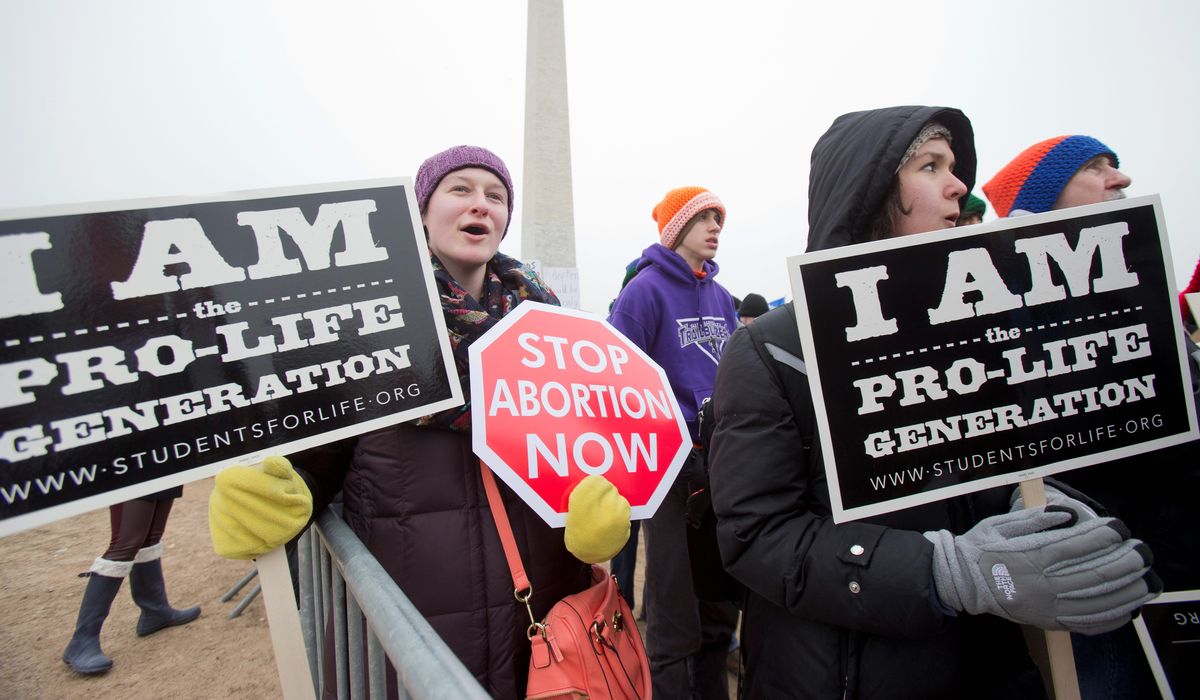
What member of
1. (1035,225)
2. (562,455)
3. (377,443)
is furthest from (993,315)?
(377,443)

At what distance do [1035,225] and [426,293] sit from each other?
1.26 m

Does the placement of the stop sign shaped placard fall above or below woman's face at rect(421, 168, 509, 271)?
below

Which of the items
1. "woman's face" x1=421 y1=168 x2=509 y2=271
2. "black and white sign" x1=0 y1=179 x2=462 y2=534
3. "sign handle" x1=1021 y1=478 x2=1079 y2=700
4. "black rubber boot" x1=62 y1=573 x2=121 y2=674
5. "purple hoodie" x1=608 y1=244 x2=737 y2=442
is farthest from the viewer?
"black rubber boot" x1=62 y1=573 x2=121 y2=674

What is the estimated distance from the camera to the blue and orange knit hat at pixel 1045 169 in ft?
5.21

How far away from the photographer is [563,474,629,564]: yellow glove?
1108 millimetres

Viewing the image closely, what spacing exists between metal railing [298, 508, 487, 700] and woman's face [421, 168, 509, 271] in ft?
2.32

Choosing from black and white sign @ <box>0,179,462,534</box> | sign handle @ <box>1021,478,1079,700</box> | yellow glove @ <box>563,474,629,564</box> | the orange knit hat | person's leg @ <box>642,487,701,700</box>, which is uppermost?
the orange knit hat

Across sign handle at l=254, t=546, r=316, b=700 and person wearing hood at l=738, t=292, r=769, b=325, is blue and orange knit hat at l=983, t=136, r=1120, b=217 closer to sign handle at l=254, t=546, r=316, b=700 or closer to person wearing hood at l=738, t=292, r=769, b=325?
sign handle at l=254, t=546, r=316, b=700

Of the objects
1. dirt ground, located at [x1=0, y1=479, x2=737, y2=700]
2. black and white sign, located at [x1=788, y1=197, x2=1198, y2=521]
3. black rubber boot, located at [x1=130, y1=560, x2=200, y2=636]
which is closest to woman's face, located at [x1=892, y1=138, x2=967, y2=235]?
black and white sign, located at [x1=788, y1=197, x2=1198, y2=521]

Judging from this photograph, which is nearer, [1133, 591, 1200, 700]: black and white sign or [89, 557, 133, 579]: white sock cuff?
[1133, 591, 1200, 700]: black and white sign

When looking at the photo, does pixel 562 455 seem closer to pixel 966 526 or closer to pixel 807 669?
pixel 807 669

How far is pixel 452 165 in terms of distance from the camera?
57.2 inches

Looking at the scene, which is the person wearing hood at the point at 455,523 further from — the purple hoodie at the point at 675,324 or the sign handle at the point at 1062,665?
the purple hoodie at the point at 675,324

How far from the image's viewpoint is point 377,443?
1.22 m
